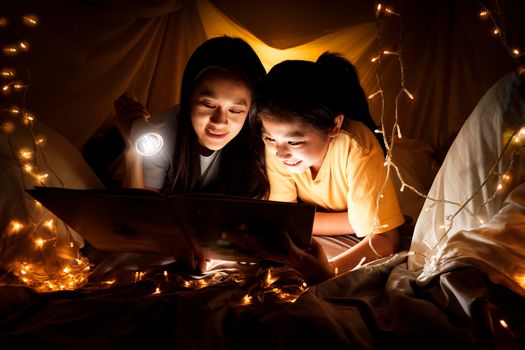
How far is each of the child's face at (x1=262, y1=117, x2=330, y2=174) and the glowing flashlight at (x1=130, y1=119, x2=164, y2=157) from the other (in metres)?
0.38

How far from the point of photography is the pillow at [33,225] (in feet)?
3.89

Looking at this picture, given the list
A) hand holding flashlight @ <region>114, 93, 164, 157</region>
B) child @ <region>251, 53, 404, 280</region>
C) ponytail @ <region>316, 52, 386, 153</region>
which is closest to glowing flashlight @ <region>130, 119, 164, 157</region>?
hand holding flashlight @ <region>114, 93, 164, 157</region>

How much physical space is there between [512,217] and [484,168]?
0.17 meters

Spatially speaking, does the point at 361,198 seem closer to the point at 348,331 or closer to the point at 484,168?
the point at 484,168

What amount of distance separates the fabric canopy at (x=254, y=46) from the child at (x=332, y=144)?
0.43 meters

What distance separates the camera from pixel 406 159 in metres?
1.84

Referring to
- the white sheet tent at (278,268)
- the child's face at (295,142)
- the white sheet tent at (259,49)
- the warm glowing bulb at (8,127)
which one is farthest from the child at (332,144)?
the warm glowing bulb at (8,127)

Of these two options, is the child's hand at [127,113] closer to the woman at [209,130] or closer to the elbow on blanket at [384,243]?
the woman at [209,130]

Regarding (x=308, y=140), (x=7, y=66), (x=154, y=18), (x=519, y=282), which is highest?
(x=154, y=18)

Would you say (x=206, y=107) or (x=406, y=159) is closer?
(x=206, y=107)

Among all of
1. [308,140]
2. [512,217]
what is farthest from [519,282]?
[308,140]

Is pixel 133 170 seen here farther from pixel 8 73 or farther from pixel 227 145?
pixel 8 73

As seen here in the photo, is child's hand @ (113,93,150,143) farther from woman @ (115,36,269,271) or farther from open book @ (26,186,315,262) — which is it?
open book @ (26,186,315,262)

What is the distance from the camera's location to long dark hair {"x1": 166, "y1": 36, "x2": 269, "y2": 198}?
151cm
